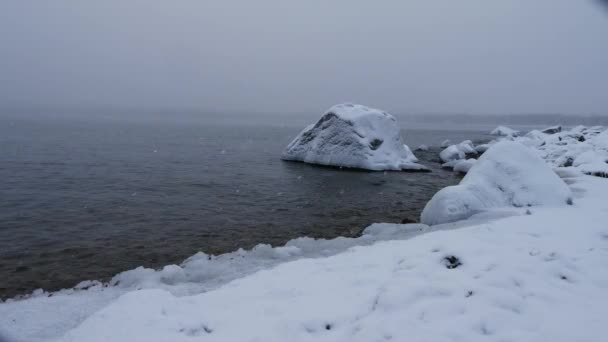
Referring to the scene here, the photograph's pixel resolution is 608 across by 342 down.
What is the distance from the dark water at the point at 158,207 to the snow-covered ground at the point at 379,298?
2.40 m

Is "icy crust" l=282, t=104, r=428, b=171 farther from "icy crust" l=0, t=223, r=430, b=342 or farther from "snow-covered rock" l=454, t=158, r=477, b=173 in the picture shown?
"icy crust" l=0, t=223, r=430, b=342

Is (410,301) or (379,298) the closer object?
(410,301)

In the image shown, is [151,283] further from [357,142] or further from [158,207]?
[357,142]

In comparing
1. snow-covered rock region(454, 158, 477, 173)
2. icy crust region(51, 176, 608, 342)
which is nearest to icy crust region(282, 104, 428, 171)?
snow-covered rock region(454, 158, 477, 173)

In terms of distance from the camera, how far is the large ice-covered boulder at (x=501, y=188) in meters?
12.9

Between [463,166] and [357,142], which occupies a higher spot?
[357,142]

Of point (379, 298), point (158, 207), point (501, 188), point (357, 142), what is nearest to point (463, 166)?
point (357, 142)

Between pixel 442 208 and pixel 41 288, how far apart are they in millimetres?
12231

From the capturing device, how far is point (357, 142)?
29297 millimetres

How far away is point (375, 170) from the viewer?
2869 centimetres

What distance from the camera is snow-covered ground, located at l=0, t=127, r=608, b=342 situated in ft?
16.3

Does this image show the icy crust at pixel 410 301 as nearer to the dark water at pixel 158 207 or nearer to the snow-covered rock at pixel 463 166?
the dark water at pixel 158 207

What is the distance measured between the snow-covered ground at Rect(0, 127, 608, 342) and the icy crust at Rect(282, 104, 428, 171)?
19894 millimetres

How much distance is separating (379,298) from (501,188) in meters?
10.6
